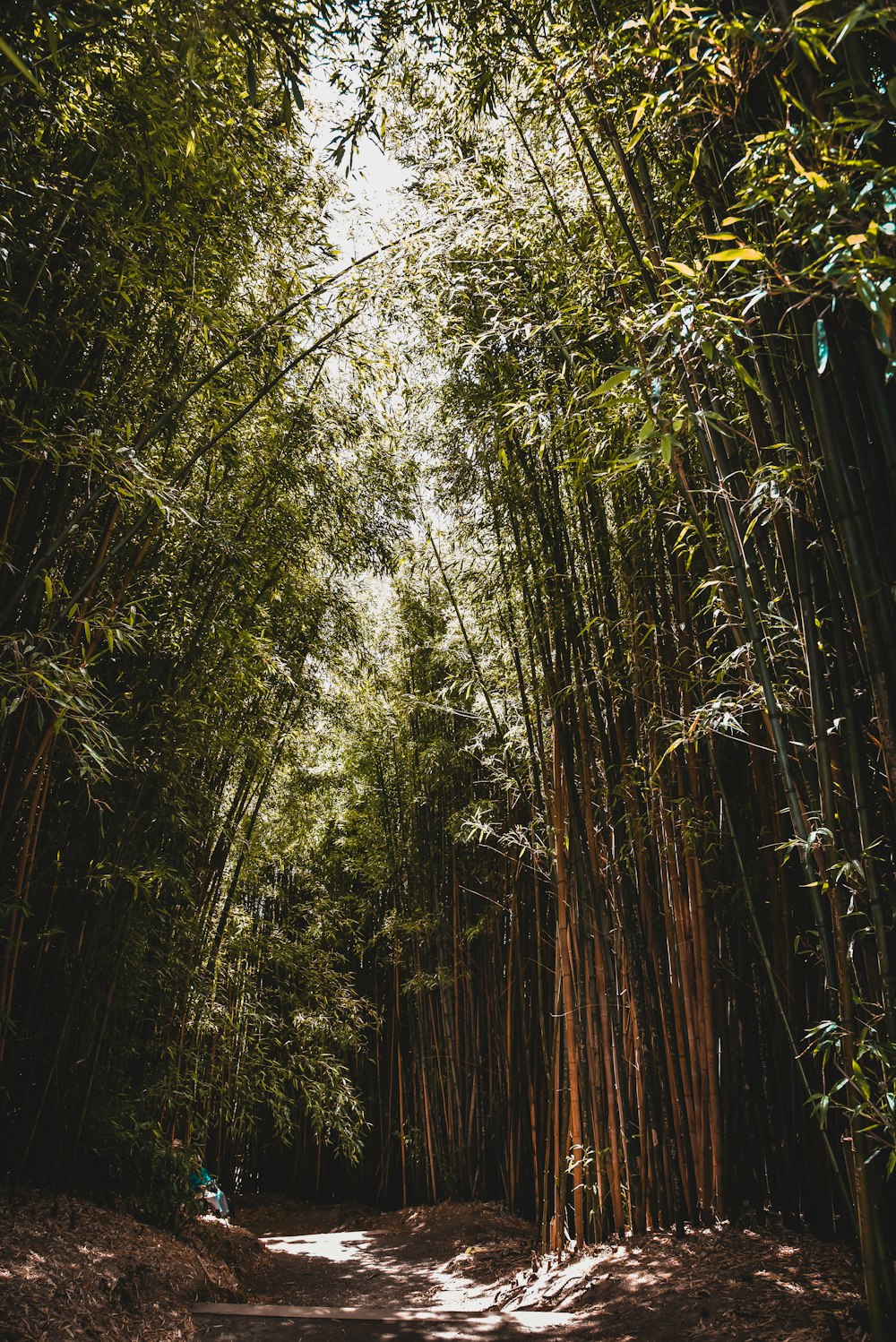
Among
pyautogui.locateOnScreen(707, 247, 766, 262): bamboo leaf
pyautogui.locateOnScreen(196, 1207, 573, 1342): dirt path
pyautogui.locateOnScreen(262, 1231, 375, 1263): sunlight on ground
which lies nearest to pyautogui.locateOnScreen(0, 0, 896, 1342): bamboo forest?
pyautogui.locateOnScreen(707, 247, 766, 262): bamboo leaf

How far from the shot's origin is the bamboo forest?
168cm

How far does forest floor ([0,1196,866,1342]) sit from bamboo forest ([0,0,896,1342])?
0.19 meters

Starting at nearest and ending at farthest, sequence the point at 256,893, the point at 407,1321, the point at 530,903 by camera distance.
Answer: the point at 407,1321, the point at 530,903, the point at 256,893

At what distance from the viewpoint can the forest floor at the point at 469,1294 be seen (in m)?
2.19

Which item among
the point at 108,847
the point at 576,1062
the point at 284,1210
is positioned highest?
the point at 108,847

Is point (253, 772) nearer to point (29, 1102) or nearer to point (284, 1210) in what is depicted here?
point (29, 1102)

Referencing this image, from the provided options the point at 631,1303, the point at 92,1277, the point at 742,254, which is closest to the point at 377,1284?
the point at 92,1277

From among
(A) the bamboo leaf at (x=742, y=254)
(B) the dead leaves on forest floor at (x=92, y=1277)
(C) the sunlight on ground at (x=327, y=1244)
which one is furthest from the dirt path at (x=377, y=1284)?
(A) the bamboo leaf at (x=742, y=254)

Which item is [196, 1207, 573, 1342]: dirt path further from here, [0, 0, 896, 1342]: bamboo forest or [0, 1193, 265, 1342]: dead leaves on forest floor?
[0, 0, 896, 1342]: bamboo forest

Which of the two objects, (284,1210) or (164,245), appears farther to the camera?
(284,1210)

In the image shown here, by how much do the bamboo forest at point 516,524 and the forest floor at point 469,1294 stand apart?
19cm

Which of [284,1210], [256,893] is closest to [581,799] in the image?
[256,893]

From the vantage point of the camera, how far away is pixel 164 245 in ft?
8.33

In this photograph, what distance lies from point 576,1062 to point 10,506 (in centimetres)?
282
